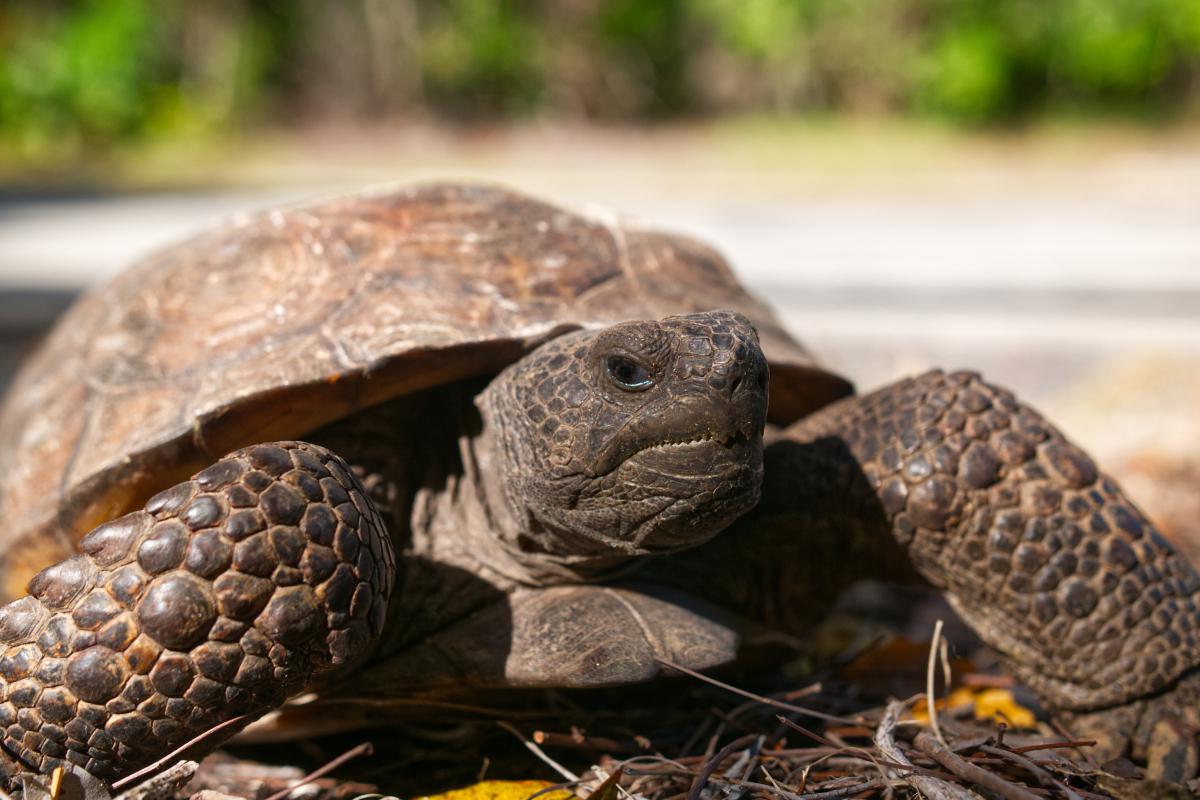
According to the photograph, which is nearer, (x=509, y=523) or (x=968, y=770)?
(x=968, y=770)

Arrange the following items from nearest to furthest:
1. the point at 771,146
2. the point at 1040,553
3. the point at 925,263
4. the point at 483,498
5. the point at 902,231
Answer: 1. the point at 1040,553
2. the point at 483,498
3. the point at 925,263
4. the point at 902,231
5. the point at 771,146

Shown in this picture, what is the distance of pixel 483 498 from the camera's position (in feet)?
8.05

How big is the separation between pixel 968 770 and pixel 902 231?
340 inches

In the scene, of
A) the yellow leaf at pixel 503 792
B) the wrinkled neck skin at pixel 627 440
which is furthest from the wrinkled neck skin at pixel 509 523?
the yellow leaf at pixel 503 792

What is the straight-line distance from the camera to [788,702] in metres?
Result: 2.44

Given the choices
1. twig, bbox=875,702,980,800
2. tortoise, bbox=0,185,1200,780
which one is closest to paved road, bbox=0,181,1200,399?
tortoise, bbox=0,185,1200,780

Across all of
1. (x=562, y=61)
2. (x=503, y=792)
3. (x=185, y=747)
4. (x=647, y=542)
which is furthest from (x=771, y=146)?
(x=185, y=747)

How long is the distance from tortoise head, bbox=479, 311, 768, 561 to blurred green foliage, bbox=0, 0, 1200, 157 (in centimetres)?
1714

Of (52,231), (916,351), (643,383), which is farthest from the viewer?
(52,231)

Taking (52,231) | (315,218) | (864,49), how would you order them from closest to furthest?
1. (315,218)
2. (52,231)
3. (864,49)

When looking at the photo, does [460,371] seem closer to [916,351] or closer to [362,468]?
[362,468]

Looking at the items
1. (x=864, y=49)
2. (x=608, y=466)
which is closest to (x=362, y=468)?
(x=608, y=466)

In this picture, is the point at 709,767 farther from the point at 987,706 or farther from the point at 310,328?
the point at 310,328

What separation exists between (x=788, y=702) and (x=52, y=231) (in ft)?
34.2
